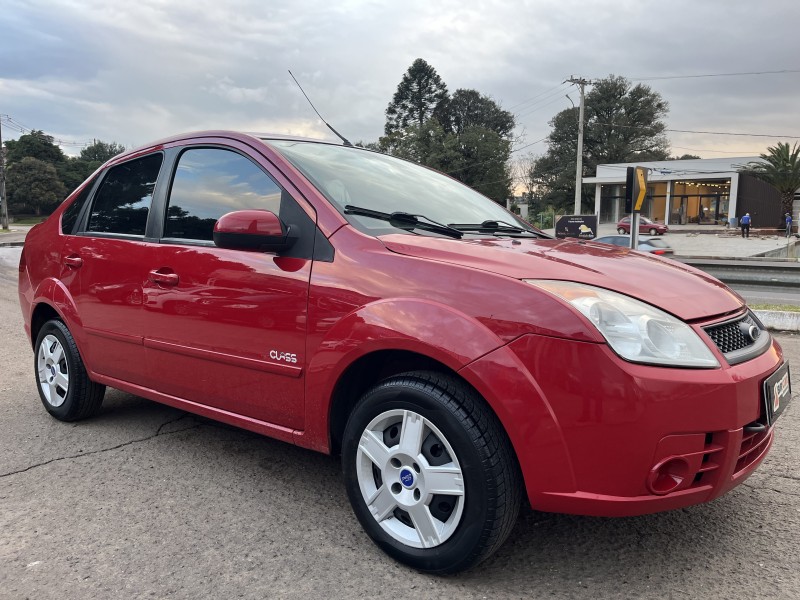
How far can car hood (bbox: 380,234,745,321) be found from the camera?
2.16m

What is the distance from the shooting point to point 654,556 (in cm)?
240

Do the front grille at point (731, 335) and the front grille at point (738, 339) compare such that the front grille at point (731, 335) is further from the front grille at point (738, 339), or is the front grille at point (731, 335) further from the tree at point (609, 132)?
the tree at point (609, 132)

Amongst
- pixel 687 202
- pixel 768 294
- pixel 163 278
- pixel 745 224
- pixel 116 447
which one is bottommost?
pixel 768 294

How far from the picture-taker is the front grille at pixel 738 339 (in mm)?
2117

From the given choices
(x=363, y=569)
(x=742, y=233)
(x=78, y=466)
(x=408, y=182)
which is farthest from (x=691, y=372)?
(x=742, y=233)

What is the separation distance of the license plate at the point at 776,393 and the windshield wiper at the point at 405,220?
131 centimetres

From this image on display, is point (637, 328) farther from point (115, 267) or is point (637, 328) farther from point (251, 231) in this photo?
point (115, 267)

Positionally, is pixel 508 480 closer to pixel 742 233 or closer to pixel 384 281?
pixel 384 281

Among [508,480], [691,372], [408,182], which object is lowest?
[508,480]

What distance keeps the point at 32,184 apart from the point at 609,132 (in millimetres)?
65160

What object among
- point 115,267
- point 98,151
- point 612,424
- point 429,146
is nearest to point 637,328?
point 612,424

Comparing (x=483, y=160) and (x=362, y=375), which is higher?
(x=483, y=160)

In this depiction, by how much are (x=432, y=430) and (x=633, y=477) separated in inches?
26.8

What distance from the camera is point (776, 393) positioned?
227 cm
